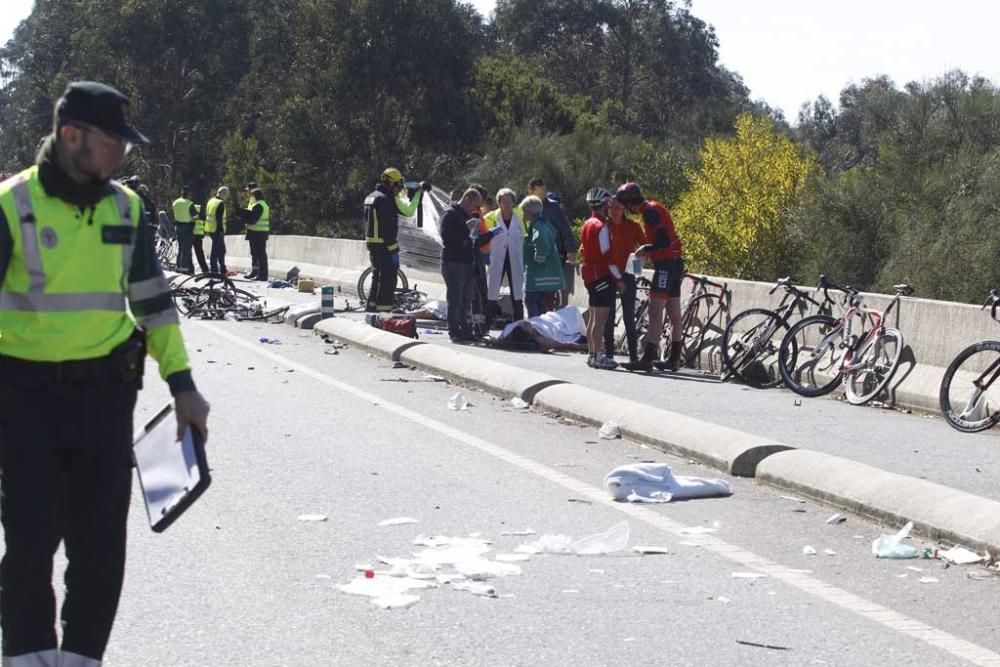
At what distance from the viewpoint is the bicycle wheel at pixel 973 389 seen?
12.9 m

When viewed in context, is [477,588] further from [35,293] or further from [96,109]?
[96,109]

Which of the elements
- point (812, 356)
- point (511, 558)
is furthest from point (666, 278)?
point (511, 558)

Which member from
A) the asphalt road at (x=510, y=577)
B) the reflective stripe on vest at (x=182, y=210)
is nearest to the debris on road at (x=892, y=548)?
the asphalt road at (x=510, y=577)

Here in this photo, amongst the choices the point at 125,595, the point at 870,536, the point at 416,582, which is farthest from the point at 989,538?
the point at 125,595

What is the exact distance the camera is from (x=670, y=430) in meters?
11.5

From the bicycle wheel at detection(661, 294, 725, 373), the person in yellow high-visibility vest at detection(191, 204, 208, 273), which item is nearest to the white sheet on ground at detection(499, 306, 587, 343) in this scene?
the bicycle wheel at detection(661, 294, 725, 373)

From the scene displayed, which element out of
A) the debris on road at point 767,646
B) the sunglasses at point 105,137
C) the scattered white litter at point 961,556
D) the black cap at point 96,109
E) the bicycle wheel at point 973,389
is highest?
the black cap at point 96,109

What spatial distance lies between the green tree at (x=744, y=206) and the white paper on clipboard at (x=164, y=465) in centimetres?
2778

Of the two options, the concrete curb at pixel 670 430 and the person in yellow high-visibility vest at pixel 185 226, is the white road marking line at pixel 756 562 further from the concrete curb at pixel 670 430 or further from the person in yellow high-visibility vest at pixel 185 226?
the person in yellow high-visibility vest at pixel 185 226

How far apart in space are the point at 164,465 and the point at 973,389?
9.42 meters

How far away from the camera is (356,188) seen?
54156 mm

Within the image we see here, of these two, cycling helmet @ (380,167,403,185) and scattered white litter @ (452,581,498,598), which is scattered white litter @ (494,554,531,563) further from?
cycling helmet @ (380,167,403,185)

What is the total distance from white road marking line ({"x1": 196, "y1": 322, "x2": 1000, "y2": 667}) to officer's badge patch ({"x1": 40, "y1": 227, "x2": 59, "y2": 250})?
353cm

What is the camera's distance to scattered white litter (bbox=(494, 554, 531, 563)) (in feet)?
24.9
